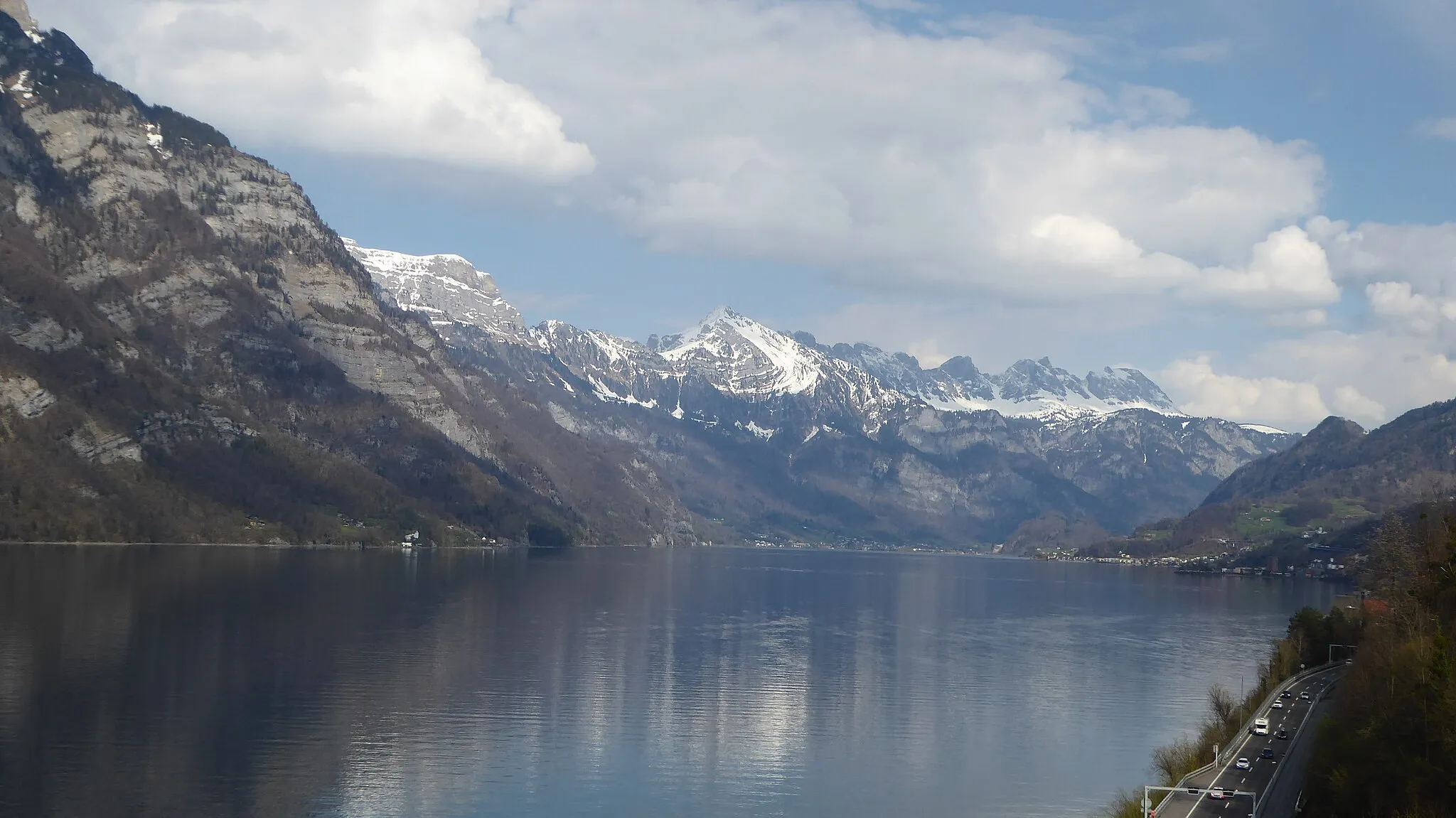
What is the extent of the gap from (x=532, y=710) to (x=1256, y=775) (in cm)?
5176

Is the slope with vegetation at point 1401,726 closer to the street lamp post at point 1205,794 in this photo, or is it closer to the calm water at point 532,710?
the street lamp post at point 1205,794

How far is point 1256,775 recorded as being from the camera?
6762 centimetres

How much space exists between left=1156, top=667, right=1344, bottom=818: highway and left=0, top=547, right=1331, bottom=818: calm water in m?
8.67

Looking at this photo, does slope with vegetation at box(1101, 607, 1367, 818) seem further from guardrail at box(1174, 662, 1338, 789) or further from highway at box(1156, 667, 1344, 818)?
highway at box(1156, 667, 1344, 818)

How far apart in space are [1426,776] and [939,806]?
28.4m

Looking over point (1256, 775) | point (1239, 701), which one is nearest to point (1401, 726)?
point (1256, 775)

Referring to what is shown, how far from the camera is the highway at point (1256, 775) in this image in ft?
197

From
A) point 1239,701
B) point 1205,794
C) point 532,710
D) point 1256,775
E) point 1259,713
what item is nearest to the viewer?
point 1205,794

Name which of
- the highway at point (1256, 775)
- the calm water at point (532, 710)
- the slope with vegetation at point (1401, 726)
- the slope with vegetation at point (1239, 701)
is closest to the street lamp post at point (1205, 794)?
the highway at point (1256, 775)

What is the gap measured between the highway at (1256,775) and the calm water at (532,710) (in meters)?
8.67

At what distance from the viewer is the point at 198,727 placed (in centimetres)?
8156

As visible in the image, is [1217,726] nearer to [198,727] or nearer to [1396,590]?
[1396,590]

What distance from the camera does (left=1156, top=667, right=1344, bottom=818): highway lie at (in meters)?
60.1

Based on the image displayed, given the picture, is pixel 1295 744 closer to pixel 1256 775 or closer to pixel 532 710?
pixel 1256 775
